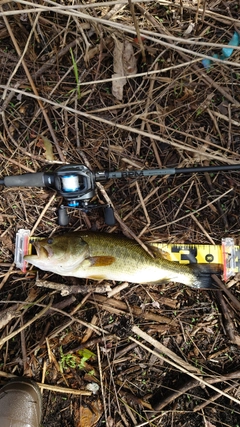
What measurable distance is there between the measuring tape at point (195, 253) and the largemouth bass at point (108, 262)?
0.37 ft

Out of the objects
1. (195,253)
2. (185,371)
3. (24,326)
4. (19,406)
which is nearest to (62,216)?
(24,326)

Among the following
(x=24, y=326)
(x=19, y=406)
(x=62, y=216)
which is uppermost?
(x=62, y=216)

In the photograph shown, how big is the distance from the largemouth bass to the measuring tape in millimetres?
114

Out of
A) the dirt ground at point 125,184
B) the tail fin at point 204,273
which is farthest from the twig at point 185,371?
the tail fin at point 204,273

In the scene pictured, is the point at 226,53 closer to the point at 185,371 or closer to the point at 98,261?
→ the point at 98,261

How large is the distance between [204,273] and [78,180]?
146 cm

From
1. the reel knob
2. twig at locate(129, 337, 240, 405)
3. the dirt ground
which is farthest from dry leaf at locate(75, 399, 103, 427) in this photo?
the reel knob

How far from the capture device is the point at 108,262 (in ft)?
10.3

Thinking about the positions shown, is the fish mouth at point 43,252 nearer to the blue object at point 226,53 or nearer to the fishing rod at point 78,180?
the fishing rod at point 78,180

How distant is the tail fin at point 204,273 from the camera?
3250mm

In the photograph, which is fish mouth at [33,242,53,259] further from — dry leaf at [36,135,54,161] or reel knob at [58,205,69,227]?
dry leaf at [36,135,54,161]

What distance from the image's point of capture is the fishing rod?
295 centimetres

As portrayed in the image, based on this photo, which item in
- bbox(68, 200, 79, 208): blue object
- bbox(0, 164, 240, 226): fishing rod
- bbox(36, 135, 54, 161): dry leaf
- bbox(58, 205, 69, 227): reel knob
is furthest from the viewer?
bbox(36, 135, 54, 161): dry leaf

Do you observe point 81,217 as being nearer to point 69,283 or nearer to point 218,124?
point 69,283
